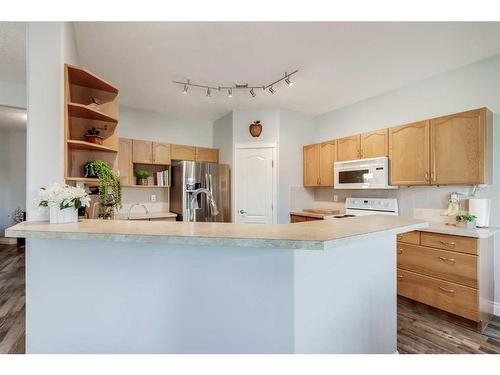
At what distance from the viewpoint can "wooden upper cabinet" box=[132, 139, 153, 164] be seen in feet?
12.8

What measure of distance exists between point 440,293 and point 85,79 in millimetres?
3676

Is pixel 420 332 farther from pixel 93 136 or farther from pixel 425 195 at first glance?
pixel 93 136

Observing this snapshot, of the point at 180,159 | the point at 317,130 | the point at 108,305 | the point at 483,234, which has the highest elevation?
the point at 317,130

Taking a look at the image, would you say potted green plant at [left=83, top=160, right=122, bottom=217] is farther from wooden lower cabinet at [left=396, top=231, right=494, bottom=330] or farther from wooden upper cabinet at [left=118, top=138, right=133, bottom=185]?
wooden lower cabinet at [left=396, top=231, right=494, bottom=330]

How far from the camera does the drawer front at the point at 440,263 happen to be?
89.4 inches

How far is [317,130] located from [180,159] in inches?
97.4

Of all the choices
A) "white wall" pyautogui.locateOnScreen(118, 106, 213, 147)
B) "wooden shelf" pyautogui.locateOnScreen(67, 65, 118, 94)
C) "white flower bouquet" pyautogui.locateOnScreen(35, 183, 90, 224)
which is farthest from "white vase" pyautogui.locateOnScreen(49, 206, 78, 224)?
"white wall" pyautogui.locateOnScreen(118, 106, 213, 147)

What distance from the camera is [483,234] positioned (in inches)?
88.0

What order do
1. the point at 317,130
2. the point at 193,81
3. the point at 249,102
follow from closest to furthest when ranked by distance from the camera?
the point at 193,81 < the point at 249,102 < the point at 317,130

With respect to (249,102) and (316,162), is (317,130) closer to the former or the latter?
(316,162)

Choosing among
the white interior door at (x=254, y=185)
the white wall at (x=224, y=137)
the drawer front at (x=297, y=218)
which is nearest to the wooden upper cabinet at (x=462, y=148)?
the drawer front at (x=297, y=218)

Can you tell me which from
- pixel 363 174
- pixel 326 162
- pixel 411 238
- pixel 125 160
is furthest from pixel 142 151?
pixel 411 238
